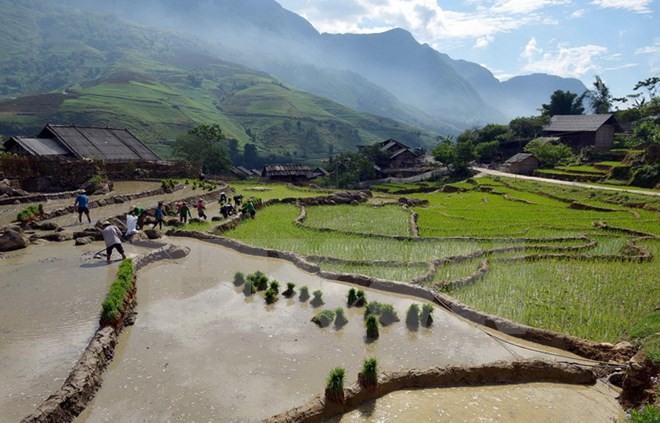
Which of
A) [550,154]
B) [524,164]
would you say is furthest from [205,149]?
[550,154]

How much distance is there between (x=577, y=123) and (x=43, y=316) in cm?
7376

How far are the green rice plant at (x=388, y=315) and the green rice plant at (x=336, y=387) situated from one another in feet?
13.2

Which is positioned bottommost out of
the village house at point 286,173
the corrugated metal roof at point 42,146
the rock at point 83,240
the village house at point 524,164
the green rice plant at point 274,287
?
the green rice plant at point 274,287

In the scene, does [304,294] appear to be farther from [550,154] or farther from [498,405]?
[550,154]

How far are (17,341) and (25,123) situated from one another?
116191mm

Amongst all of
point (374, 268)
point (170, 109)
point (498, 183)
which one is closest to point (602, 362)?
point (374, 268)

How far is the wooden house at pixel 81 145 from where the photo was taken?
3966 cm

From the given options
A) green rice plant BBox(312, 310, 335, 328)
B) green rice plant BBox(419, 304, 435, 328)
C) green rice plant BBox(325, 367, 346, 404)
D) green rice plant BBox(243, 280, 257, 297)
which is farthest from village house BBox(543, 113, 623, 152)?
green rice plant BBox(325, 367, 346, 404)

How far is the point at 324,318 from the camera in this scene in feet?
38.5

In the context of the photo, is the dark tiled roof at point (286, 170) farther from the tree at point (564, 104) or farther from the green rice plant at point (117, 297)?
the green rice plant at point (117, 297)

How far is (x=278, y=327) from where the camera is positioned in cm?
1157

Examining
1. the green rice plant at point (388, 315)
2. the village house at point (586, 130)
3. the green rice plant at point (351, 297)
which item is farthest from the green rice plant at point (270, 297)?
the village house at point (586, 130)

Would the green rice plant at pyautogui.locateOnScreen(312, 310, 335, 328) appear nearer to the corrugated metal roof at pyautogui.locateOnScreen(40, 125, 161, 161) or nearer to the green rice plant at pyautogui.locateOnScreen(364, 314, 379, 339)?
the green rice plant at pyautogui.locateOnScreen(364, 314, 379, 339)

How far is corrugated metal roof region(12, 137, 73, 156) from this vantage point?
39.1 m
